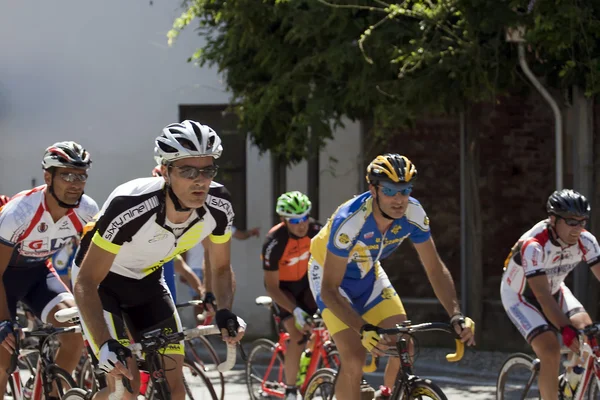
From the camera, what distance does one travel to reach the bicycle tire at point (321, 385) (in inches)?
289

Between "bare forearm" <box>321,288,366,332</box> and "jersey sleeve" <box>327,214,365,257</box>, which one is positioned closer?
"bare forearm" <box>321,288,366,332</box>

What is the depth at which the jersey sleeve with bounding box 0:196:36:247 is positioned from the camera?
706 cm

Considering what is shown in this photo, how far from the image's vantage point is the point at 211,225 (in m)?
5.97

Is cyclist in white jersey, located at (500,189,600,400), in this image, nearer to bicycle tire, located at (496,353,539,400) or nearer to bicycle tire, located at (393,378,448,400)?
bicycle tire, located at (496,353,539,400)

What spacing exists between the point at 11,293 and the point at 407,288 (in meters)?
6.95

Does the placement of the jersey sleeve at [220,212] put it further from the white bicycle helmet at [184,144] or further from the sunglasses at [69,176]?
the sunglasses at [69,176]

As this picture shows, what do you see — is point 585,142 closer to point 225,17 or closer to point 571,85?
point 571,85

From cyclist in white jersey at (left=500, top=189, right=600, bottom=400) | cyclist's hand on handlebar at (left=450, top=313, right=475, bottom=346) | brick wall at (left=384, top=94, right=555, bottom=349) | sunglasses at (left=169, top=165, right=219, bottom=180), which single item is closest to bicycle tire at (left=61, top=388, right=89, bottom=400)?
sunglasses at (left=169, top=165, right=219, bottom=180)

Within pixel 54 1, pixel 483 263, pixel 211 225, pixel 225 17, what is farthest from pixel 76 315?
pixel 54 1

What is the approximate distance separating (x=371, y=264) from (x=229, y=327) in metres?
1.56

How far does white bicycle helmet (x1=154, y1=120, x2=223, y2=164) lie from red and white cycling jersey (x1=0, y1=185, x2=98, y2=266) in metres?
1.83

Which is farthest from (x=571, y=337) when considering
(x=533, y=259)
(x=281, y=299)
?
(x=281, y=299)

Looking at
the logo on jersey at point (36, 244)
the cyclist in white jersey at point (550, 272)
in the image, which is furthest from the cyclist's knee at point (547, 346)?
the logo on jersey at point (36, 244)

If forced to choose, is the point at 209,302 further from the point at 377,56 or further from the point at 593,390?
the point at 377,56
